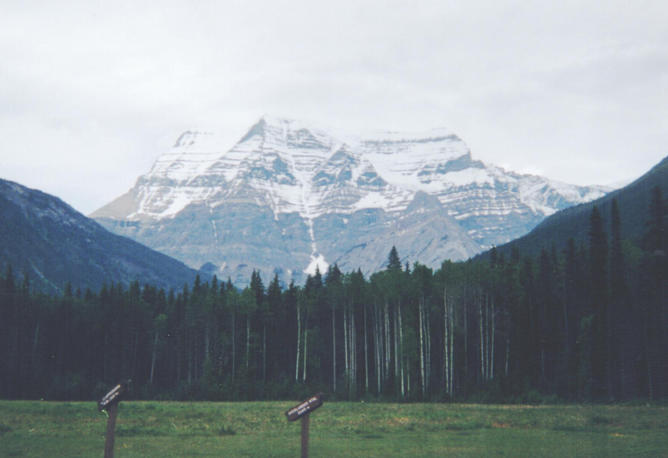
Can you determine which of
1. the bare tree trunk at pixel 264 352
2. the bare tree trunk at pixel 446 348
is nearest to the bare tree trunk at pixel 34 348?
the bare tree trunk at pixel 264 352

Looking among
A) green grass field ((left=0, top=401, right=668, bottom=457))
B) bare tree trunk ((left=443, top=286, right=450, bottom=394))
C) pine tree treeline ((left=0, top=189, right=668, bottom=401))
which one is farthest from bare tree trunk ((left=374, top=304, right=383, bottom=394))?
green grass field ((left=0, top=401, right=668, bottom=457))

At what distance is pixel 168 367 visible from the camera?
9925 cm

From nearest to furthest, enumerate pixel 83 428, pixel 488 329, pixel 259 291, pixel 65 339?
pixel 83 428 < pixel 488 329 < pixel 65 339 < pixel 259 291

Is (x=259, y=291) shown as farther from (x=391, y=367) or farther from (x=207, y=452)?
(x=207, y=452)

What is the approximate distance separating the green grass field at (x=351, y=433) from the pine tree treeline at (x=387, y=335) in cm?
1936

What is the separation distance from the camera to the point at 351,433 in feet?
121

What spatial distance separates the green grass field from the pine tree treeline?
762 inches

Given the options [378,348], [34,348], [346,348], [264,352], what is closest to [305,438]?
[378,348]

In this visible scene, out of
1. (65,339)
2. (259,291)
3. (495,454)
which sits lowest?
(495,454)

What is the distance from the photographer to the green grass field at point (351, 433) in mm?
29469

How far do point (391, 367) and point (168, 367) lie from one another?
1347 inches

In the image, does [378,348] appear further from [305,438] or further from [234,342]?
[305,438]

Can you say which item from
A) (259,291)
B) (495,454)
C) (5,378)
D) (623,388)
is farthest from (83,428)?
(259,291)

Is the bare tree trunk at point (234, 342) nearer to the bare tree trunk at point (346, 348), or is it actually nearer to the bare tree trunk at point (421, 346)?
the bare tree trunk at point (346, 348)
